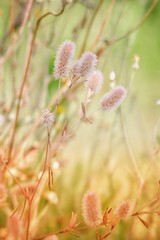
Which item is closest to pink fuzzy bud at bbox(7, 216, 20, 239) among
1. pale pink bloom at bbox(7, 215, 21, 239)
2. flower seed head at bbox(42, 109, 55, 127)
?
pale pink bloom at bbox(7, 215, 21, 239)

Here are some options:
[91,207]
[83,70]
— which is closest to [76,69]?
[83,70]

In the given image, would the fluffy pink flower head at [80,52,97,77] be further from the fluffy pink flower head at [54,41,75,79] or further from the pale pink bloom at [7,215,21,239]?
the pale pink bloom at [7,215,21,239]

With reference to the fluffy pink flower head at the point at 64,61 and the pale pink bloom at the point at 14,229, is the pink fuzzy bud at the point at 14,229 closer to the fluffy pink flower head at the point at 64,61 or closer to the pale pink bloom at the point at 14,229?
the pale pink bloom at the point at 14,229

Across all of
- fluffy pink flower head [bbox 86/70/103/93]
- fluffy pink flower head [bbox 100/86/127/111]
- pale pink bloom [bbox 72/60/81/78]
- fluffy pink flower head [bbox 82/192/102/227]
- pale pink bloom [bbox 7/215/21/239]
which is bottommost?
pale pink bloom [bbox 7/215/21/239]

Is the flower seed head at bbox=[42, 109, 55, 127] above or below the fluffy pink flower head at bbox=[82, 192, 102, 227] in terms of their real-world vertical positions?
above

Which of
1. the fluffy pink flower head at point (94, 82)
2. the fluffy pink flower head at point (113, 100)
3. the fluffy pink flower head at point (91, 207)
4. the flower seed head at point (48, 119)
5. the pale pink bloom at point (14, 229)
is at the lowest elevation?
the pale pink bloom at point (14, 229)

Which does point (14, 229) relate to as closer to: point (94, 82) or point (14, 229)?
point (14, 229)

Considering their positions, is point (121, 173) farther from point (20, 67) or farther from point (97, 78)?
point (97, 78)

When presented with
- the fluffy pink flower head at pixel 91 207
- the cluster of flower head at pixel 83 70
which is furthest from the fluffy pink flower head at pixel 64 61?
the fluffy pink flower head at pixel 91 207

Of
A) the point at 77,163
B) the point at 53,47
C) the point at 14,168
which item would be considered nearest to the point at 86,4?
the point at 53,47
